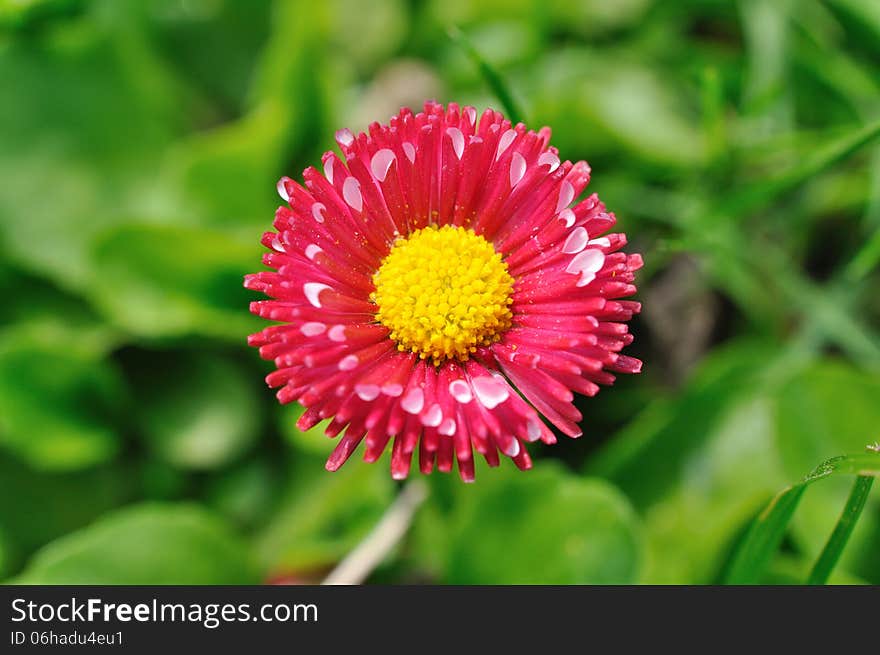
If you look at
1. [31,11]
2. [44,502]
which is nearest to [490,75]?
[31,11]

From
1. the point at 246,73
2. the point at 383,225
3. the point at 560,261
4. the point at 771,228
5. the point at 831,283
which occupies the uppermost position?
the point at 246,73

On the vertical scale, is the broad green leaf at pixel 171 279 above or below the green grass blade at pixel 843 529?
above

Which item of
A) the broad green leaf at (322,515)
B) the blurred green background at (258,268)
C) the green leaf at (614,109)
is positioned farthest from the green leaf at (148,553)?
the green leaf at (614,109)

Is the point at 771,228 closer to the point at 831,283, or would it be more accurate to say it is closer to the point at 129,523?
the point at 831,283

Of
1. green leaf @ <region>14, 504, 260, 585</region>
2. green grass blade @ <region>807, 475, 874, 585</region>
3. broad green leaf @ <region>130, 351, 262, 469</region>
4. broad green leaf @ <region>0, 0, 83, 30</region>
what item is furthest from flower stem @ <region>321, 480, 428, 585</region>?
broad green leaf @ <region>0, 0, 83, 30</region>

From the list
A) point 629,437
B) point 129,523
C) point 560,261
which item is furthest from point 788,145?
point 129,523

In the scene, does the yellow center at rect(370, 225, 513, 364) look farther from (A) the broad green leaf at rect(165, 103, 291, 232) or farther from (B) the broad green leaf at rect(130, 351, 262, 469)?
(B) the broad green leaf at rect(130, 351, 262, 469)

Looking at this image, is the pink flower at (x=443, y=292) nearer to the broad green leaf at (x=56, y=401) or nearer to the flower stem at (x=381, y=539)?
the flower stem at (x=381, y=539)

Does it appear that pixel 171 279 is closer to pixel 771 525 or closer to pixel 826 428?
pixel 771 525
